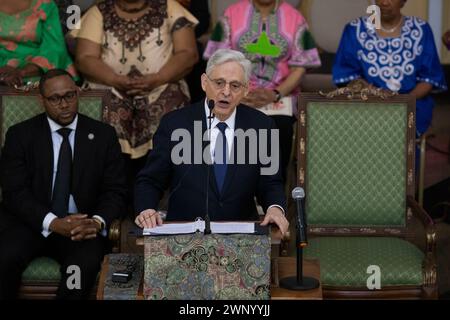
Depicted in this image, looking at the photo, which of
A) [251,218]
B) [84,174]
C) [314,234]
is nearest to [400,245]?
[314,234]

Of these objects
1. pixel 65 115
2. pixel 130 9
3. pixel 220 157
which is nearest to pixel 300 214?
pixel 220 157

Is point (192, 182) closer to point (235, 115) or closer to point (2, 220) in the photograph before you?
point (235, 115)

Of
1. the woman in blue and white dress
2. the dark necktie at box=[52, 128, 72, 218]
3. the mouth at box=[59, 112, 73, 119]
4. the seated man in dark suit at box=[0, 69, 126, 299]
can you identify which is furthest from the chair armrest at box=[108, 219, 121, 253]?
the woman in blue and white dress

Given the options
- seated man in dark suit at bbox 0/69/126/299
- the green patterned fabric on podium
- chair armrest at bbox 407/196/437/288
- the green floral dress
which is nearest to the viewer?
the green patterned fabric on podium

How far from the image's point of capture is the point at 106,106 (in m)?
4.36

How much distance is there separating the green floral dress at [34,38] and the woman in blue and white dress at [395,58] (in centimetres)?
147

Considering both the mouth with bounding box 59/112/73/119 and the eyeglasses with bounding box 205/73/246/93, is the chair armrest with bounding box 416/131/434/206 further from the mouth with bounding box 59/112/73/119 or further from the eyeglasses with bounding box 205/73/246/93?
the mouth with bounding box 59/112/73/119

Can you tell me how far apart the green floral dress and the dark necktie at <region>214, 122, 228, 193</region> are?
182cm

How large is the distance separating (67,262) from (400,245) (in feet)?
4.43

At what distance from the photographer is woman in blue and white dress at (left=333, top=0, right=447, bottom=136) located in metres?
5.18

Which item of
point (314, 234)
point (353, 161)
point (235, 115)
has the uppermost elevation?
point (235, 115)

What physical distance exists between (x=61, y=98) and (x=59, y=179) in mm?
334

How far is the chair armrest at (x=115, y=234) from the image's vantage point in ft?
12.8

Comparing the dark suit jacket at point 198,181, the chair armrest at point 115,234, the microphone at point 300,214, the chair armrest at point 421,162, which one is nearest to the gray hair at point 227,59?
the dark suit jacket at point 198,181
